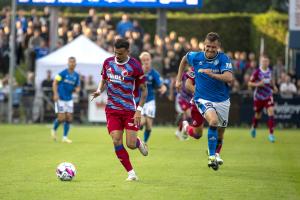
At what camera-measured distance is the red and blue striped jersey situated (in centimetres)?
1347

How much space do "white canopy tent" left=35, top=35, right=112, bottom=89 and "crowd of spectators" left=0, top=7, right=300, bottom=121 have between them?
479 millimetres

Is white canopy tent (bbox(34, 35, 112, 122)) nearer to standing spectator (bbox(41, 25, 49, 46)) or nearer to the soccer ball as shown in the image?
standing spectator (bbox(41, 25, 49, 46))

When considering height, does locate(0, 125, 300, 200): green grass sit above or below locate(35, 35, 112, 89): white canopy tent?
below

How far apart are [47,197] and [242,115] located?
2065 cm

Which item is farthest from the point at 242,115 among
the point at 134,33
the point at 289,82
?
the point at 134,33

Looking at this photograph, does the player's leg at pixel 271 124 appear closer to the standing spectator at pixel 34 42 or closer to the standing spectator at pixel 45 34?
the standing spectator at pixel 34 42

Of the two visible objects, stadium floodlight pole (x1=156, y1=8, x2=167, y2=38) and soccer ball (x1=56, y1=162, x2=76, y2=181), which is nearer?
soccer ball (x1=56, y1=162, x2=76, y2=181)

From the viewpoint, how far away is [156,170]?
588 inches

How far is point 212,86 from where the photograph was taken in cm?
1495

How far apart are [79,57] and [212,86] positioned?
715 inches

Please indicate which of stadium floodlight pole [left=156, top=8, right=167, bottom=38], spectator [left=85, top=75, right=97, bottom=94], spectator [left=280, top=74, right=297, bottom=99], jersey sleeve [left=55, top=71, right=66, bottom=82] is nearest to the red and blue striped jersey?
jersey sleeve [left=55, top=71, right=66, bottom=82]

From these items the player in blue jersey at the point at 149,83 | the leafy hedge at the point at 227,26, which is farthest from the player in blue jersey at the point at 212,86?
the leafy hedge at the point at 227,26

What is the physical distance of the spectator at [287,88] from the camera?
30812 mm

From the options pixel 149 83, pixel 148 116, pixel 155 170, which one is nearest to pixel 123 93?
pixel 155 170
